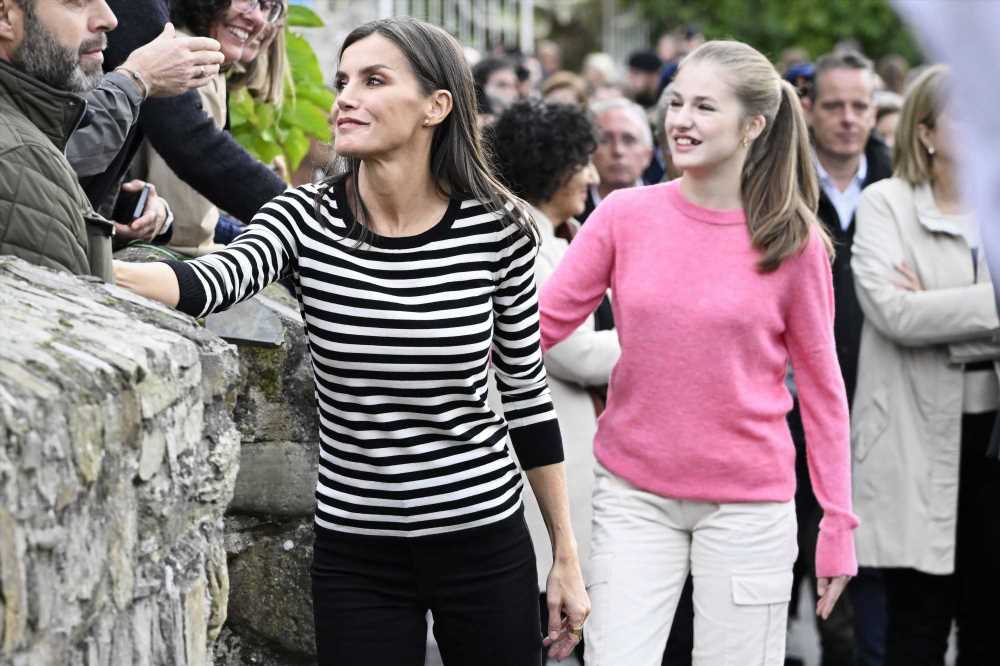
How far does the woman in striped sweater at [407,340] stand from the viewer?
2.88 metres

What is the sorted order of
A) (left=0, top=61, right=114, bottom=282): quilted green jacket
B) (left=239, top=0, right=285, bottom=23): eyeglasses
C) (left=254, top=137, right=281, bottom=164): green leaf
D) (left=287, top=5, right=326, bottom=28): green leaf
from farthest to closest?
(left=287, top=5, right=326, bottom=28): green leaf
(left=254, top=137, right=281, bottom=164): green leaf
(left=239, top=0, right=285, bottom=23): eyeglasses
(left=0, top=61, right=114, bottom=282): quilted green jacket

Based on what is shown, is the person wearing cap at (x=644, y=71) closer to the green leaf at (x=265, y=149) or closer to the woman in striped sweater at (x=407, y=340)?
the green leaf at (x=265, y=149)

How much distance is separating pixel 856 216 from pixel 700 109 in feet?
5.70

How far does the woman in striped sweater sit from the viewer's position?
2.88 m

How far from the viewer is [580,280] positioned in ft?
12.5

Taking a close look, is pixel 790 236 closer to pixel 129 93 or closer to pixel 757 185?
pixel 757 185

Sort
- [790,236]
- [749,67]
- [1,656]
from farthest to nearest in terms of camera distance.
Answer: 1. [749,67]
2. [790,236]
3. [1,656]

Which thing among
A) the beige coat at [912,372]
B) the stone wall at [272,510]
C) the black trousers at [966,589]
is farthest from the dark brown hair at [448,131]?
the black trousers at [966,589]

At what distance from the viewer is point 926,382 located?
5102 millimetres

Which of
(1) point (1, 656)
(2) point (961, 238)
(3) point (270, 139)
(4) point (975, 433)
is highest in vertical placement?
(3) point (270, 139)

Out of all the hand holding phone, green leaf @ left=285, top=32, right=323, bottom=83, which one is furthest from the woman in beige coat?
the hand holding phone

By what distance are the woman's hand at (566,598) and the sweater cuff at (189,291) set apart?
0.95 metres

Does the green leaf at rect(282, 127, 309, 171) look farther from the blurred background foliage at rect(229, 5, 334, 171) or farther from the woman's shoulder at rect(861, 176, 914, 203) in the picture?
the woman's shoulder at rect(861, 176, 914, 203)

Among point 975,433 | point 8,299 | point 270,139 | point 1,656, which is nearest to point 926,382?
point 975,433
